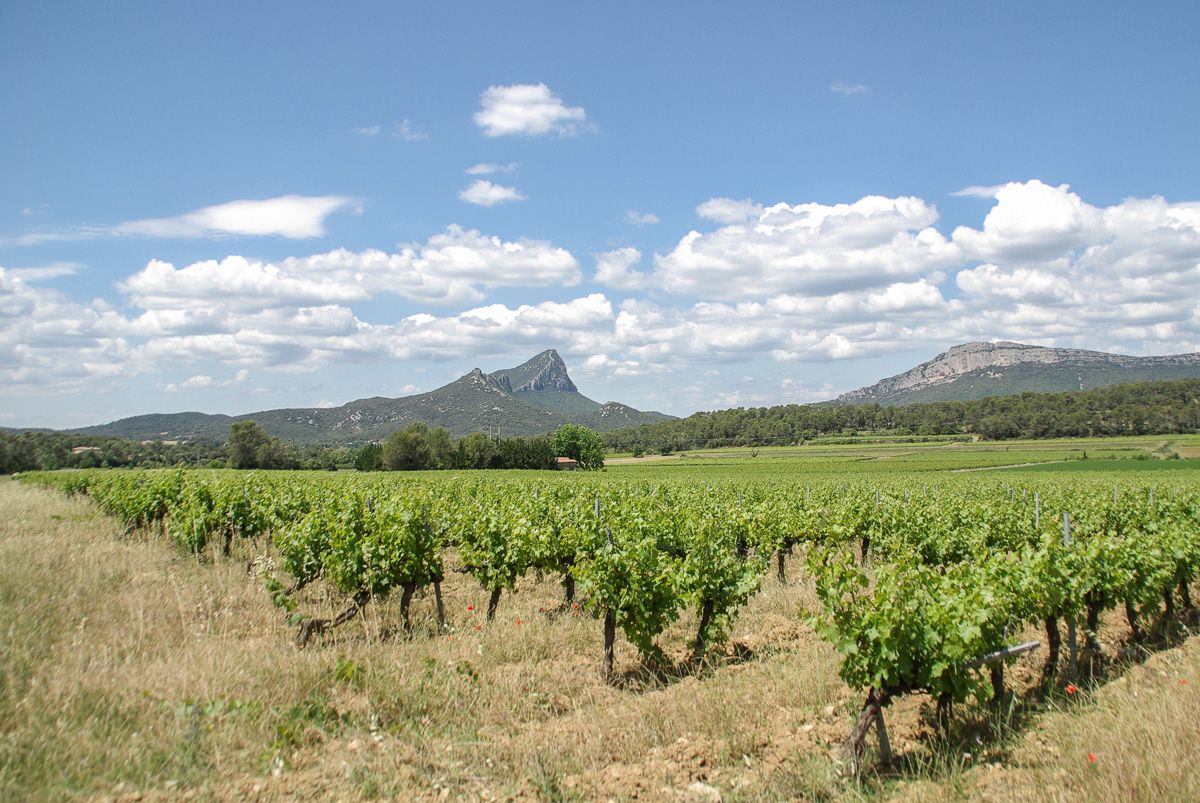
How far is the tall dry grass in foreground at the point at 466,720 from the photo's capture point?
4879 mm

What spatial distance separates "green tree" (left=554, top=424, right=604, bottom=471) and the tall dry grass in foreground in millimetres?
79684

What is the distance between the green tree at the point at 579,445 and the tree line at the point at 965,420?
1969cm

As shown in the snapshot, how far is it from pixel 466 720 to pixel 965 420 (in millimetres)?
114559

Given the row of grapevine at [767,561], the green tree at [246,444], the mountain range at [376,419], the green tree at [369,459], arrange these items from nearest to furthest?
1. the row of grapevine at [767,561]
2. the green tree at [246,444]
3. the green tree at [369,459]
4. the mountain range at [376,419]

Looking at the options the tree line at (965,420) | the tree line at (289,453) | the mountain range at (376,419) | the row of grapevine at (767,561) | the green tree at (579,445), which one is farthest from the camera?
the mountain range at (376,419)

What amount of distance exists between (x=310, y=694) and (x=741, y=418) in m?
120

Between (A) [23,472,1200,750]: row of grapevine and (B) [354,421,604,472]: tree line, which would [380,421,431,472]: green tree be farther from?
(A) [23,472,1200,750]: row of grapevine

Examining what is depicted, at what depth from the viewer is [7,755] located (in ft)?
15.3

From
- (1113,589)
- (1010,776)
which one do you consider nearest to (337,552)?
(1010,776)

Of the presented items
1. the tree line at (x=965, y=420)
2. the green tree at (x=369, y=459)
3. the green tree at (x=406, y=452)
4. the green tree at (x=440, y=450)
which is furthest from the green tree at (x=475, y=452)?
the tree line at (x=965, y=420)

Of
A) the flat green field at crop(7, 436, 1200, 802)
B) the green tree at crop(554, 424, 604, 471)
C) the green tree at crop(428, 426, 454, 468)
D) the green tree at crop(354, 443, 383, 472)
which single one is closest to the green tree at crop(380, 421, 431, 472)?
the green tree at crop(428, 426, 454, 468)

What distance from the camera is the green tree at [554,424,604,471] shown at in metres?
88.4

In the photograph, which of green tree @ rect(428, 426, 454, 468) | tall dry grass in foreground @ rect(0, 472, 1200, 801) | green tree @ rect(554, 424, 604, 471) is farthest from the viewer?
green tree @ rect(554, 424, 604, 471)

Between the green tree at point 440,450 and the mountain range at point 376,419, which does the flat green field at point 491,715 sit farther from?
the mountain range at point 376,419
